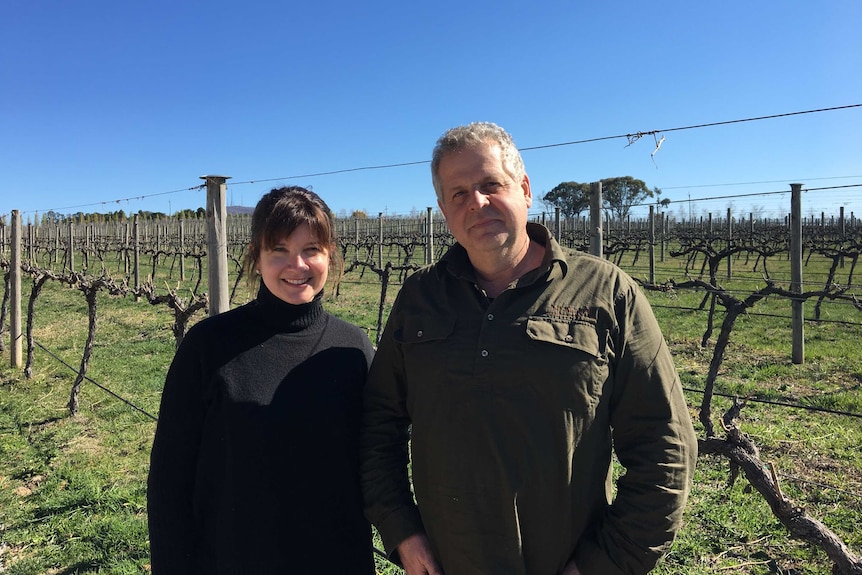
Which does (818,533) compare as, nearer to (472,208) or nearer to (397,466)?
(397,466)

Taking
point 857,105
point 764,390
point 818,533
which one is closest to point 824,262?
point 764,390

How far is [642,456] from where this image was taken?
4.37 feet

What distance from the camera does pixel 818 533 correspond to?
5.80 feet

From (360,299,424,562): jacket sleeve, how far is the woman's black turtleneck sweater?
2.3 inches

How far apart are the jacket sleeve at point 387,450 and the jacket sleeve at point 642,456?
48 cm

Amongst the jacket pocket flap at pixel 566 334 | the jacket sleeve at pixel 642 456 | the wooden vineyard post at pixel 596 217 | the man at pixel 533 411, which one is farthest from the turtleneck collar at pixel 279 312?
the wooden vineyard post at pixel 596 217

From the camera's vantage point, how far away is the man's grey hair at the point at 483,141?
4.97 ft

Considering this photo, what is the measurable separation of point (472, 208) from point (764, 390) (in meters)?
6.57

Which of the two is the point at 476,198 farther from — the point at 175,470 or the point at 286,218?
the point at 175,470

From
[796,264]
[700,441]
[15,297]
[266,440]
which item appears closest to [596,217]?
[700,441]

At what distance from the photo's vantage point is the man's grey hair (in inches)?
59.7

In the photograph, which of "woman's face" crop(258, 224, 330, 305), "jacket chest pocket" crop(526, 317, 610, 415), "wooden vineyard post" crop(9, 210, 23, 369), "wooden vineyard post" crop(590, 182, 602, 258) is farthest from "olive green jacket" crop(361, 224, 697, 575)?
"wooden vineyard post" crop(9, 210, 23, 369)

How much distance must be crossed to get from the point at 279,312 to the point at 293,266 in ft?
0.48

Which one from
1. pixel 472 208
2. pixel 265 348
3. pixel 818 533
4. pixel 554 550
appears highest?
pixel 472 208
